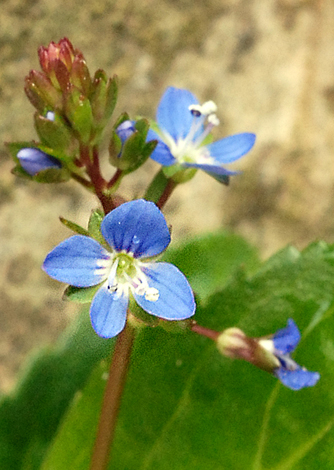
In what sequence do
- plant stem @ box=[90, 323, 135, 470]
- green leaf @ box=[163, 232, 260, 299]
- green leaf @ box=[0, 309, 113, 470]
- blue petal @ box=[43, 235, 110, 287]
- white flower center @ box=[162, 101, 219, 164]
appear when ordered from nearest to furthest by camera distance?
blue petal @ box=[43, 235, 110, 287]
plant stem @ box=[90, 323, 135, 470]
white flower center @ box=[162, 101, 219, 164]
green leaf @ box=[0, 309, 113, 470]
green leaf @ box=[163, 232, 260, 299]

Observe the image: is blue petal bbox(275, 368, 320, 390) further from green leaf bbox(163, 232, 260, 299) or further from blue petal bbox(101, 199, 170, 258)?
green leaf bbox(163, 232, 260, 299)

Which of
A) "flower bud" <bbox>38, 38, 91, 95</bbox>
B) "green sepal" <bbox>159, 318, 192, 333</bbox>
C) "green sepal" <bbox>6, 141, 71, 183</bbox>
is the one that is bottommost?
"green sepal" <bbox>159, 318, 192, 333</bbox>

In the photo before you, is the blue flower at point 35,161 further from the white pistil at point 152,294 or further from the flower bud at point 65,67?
the white pistil at point 152,294

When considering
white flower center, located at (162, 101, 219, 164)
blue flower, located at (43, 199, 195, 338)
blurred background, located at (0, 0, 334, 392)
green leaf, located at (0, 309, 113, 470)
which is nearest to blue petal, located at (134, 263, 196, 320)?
blue flower, located at (43, 199, 195, 338)

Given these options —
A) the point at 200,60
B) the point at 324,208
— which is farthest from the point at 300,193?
the point at 200,60

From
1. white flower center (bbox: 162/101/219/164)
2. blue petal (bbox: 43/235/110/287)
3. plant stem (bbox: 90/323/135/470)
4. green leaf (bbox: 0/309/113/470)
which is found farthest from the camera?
green leaf (bbox: 0/309/113/470)

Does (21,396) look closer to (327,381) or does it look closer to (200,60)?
(327,381)

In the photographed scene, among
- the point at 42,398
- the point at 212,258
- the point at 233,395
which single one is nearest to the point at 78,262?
the point at 233,395

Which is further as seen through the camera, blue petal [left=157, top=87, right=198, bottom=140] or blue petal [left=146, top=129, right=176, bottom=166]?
blue petal [left=157, top=87, right=198, bottom=140]
